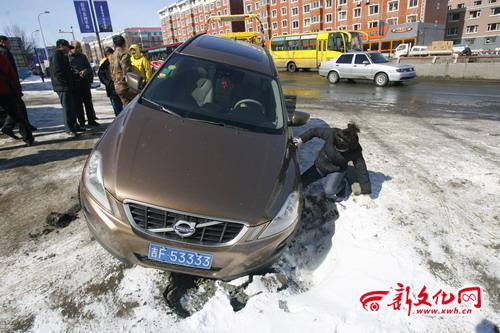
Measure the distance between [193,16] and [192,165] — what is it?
8892 cm

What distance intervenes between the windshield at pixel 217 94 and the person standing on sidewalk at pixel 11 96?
3395 millimetres

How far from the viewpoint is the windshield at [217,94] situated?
269 cm

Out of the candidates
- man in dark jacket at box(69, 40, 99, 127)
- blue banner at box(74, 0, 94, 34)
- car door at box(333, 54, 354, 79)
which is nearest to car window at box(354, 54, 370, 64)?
car door at box(333, 54, 354, 79)

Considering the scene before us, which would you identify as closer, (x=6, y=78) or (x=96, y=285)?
(x=96, y=285)

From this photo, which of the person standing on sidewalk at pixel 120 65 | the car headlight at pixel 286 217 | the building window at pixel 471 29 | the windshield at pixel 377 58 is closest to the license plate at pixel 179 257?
the car headlight at pixel 286 217

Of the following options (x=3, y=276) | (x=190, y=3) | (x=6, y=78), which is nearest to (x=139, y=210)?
(x=3, y=276)

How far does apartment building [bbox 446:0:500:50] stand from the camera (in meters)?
50.2

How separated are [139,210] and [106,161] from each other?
20.2 inches

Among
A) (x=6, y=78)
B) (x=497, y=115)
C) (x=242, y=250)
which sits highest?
(x=6, y=78)

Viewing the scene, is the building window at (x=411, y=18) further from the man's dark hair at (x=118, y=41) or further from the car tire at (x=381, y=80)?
the man's dark hair at (x=118, y=41)

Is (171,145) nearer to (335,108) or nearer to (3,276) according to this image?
(3,276)

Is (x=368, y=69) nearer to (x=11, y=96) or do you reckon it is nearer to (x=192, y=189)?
(x=11, y=96)

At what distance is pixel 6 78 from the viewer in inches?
183

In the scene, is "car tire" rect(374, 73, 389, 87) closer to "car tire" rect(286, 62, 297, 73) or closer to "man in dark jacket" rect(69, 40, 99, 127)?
"car tire" rect(286, 62, 297, 73)
